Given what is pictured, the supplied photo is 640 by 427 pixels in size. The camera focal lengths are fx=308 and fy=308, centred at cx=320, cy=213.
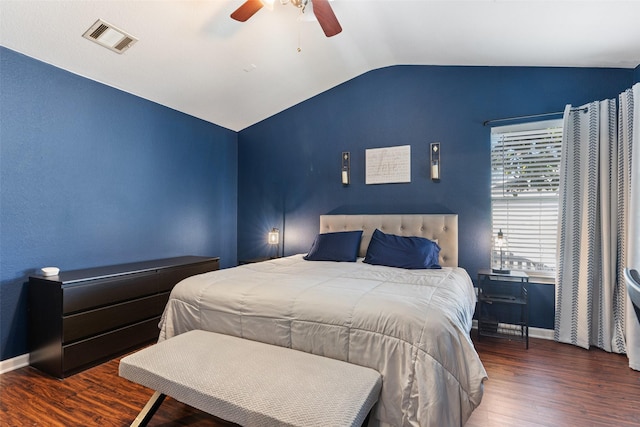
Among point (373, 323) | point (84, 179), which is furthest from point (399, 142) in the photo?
point (84, 179)

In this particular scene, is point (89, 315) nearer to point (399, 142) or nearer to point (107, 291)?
point (107, 291)

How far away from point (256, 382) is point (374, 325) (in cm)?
62

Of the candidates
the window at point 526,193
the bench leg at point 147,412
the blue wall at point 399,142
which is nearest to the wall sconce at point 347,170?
the blue wall at point 399,142

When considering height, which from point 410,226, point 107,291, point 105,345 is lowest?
point 105,345

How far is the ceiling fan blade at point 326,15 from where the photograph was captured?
6.71 feet

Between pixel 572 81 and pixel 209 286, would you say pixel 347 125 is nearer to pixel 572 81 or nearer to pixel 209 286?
pixel 572 81

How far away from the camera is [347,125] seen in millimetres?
4059

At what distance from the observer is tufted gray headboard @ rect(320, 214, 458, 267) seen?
132 inches

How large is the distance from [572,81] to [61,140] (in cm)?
478

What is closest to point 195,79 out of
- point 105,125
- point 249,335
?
point 105,125

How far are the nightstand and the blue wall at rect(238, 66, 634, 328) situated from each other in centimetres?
17

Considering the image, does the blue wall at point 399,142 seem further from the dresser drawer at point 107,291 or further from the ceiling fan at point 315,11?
the dresser drawer at point 107,291

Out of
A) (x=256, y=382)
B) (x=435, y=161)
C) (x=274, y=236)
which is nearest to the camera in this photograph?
(x=256, y=382)

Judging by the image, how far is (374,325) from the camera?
155cm
